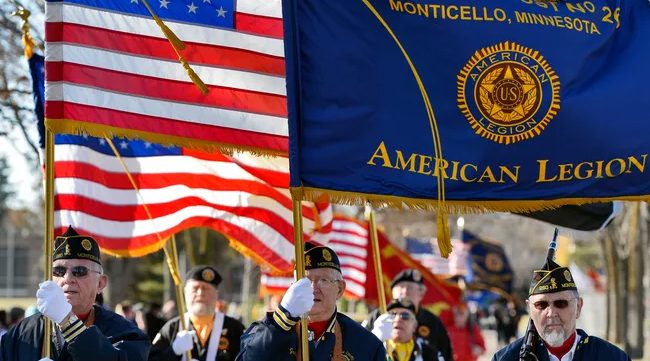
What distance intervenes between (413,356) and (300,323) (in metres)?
3.94

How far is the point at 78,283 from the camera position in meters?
6.99

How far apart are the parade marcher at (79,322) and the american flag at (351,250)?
1030cm

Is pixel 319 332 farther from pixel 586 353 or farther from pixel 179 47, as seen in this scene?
pixel 179 47

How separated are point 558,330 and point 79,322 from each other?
9.10 feet

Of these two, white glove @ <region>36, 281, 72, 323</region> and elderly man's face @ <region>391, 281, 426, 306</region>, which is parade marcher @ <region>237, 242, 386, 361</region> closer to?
white glove @ <region>36, 281, 72, 323</region>

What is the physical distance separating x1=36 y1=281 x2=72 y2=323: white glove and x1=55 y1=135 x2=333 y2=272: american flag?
13.8ft

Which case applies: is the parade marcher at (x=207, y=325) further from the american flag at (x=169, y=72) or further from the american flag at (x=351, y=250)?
the american flag at (x=351, y=250)

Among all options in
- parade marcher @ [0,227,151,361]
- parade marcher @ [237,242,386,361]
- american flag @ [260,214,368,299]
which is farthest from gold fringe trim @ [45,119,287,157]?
american flag @ [260,214,368,299]

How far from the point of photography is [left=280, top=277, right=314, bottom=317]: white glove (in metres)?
6.65

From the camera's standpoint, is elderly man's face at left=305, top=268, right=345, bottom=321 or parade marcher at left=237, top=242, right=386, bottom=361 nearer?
parade marcher at left=237, top=242, right=386, bottom=361

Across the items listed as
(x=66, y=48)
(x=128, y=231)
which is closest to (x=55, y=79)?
(x=66, y=48)

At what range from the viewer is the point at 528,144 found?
7.51 m

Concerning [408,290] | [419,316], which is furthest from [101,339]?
[419,316]

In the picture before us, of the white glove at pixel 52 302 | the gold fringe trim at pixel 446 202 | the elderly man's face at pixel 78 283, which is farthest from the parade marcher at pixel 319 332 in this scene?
the white glove at pixel 52 302
